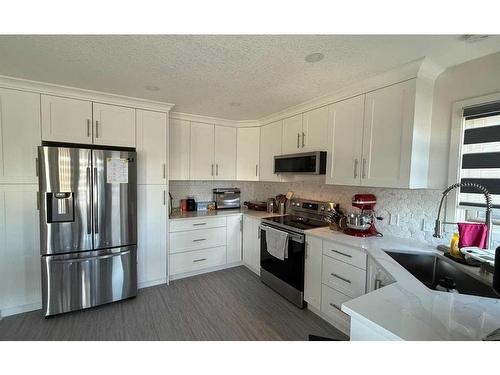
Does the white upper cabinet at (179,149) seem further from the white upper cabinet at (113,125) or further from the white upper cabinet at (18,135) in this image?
the white upper cabinet at (18,135)

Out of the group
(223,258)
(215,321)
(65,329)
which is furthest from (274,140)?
(65,329)

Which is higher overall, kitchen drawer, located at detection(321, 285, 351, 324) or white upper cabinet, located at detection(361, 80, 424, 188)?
white upper cabinet, located at detection(361, 80, 424, 188)

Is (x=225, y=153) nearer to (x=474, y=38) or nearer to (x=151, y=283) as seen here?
(x=151, y=283)

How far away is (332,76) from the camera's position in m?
1.80

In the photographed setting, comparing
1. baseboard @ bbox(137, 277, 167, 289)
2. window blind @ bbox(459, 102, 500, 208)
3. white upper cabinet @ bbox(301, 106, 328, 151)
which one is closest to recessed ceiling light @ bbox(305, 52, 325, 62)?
white upper cabinet @ bbox(301, 106, 328, 151)

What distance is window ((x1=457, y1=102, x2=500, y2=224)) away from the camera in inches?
57.5

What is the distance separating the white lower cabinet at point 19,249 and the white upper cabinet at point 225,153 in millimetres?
2054

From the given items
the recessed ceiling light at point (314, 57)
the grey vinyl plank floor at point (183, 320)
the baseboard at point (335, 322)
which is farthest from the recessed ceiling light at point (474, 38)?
the grey vinyl plank floor at point (183, 320)

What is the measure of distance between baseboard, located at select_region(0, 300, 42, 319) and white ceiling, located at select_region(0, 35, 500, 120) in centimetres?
216

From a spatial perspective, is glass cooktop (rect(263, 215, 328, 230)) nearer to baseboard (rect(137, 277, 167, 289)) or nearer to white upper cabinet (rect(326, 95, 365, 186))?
white upper cabinet (rect(326, 95, 365, 186))

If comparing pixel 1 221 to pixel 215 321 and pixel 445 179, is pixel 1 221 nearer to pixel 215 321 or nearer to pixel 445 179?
pixel 215 321
